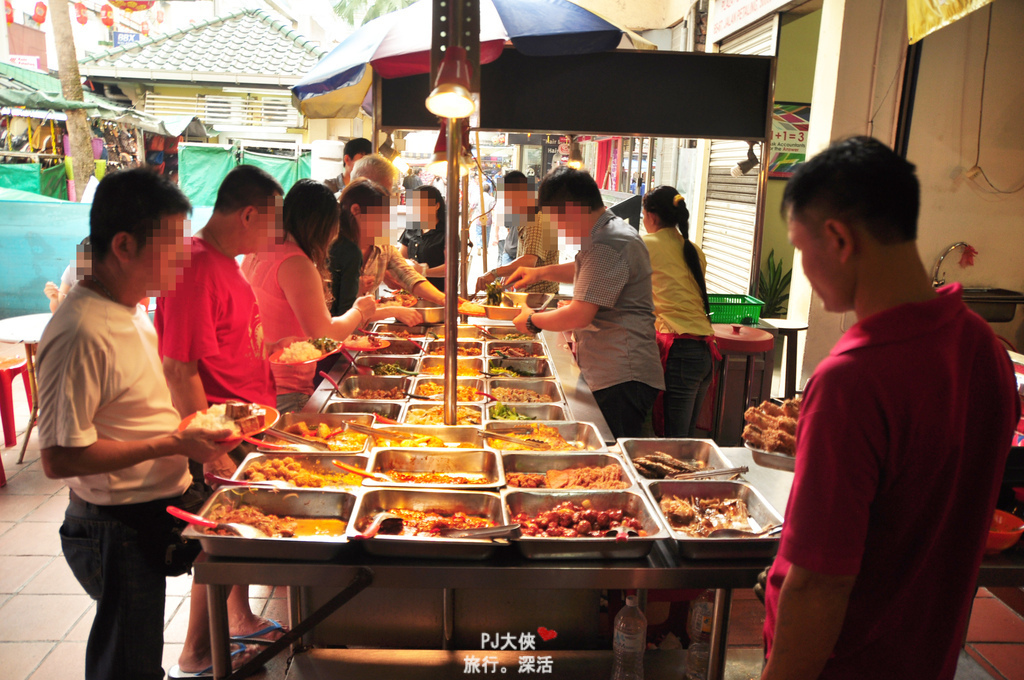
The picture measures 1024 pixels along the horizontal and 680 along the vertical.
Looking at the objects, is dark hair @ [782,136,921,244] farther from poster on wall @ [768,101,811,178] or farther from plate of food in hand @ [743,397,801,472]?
poster on wall @ [768,101,811,178]

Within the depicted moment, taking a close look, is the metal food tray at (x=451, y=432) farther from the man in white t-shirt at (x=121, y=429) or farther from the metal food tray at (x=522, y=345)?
the metal food tray at (x=522, y=345)

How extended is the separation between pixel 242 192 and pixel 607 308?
5.65 feet

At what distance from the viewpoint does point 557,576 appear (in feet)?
5.81

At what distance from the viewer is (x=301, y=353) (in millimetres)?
2994

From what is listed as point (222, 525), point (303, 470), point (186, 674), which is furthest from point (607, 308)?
point (186, 674)

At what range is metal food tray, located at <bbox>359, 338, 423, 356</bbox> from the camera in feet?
12.7

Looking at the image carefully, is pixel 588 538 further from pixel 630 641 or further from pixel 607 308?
pixel 607 308

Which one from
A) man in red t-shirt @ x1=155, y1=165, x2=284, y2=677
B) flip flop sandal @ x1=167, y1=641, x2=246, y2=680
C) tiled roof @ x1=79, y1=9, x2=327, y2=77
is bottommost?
flip flop sandal @ x1=167, y1=641, x2=246, y2=680

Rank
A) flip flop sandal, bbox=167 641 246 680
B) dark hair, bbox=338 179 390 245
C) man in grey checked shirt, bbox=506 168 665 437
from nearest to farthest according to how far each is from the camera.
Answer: flip flop sandal, bbox=167 641 246 680, man in grey checked shirt, bbox=506 168 665 437, dark hair, bbox=338 179 390 245

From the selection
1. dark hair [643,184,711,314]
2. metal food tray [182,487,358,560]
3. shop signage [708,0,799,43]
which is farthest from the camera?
shop signage [708,0,799,43]

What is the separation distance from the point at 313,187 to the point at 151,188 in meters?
1.10

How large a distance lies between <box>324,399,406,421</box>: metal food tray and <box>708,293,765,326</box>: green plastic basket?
3142 mm

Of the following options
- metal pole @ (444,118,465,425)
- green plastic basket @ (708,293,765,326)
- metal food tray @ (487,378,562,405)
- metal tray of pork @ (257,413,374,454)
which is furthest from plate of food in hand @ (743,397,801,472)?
green plastic basket @ (708,293,765,326)

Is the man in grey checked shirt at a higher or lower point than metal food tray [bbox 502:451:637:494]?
higher
